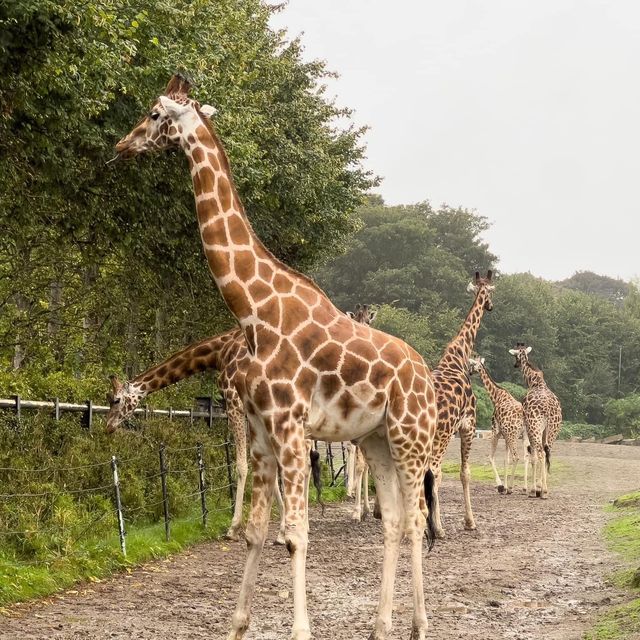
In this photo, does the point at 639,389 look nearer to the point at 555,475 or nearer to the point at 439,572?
the point at 555,475

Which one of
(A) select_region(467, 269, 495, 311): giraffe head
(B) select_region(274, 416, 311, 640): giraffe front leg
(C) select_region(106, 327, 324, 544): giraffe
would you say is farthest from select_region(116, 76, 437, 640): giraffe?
(A) select_region(467, 269, 495, 311): giraffe head

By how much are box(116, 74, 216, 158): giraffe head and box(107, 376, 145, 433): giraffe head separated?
574 cm

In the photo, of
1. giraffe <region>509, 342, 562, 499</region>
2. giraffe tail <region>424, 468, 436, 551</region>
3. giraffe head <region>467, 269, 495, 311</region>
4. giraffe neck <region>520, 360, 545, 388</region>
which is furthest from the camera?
giraffe neck <region>520, 360, 545, 388</region>

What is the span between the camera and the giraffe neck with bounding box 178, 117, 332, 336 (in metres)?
8.54

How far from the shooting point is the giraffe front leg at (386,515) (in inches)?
331

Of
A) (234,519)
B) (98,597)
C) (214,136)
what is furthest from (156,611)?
(234,519)

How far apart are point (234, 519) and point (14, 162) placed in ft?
20.9

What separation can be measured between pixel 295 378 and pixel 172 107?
2.64 meters

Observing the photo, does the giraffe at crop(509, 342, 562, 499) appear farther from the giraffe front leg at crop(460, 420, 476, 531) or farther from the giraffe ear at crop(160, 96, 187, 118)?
the giraffe ear at crop(160, 96, 187, 118)

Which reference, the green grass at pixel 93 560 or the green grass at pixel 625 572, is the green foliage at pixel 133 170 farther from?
the green grass at pixel 625 572

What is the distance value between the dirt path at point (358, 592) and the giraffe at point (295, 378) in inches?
45.2

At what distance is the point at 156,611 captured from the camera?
9.97 meters

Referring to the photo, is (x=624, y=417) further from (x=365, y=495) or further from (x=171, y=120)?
(x=171, y=120)

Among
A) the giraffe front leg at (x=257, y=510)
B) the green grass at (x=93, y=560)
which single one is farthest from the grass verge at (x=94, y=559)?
the giraffe front leg at (x=257, y=510)
